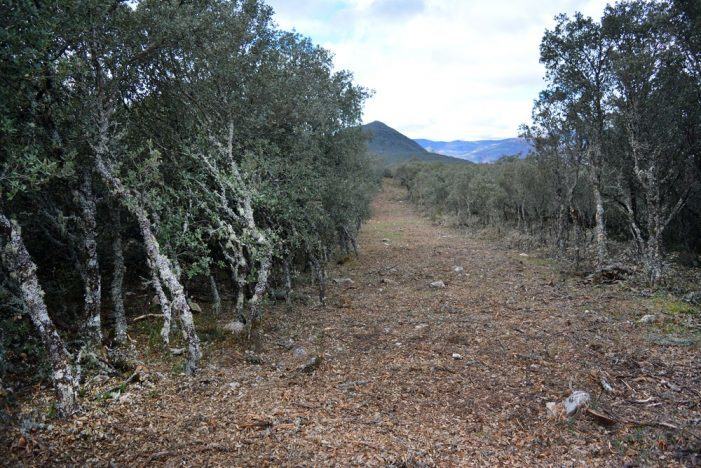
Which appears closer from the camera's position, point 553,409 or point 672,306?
point 553,409

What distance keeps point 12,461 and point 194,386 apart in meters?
3.23

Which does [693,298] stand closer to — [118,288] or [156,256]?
[156,256]

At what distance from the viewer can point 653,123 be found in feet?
59.5

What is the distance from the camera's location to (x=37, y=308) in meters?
7.17

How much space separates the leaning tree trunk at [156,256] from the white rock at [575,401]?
8188 millimetres

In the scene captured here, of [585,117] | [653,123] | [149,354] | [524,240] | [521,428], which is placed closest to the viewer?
[521,428]

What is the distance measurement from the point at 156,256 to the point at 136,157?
13.3 feet

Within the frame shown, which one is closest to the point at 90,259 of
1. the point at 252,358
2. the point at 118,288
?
the point at 118,288

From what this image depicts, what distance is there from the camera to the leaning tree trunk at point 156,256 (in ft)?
28.8

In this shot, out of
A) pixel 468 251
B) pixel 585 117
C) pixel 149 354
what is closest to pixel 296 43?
pixel 149 354

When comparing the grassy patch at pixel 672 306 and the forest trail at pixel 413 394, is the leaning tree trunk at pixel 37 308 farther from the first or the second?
the grassy patch at pixel 672 306

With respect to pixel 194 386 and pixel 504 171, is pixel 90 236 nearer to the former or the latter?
pixel 194 386

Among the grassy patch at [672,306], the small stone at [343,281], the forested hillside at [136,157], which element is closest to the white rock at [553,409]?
the forested hillside at [136,157]

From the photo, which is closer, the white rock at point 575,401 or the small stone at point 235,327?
the white rock at point 575,401
